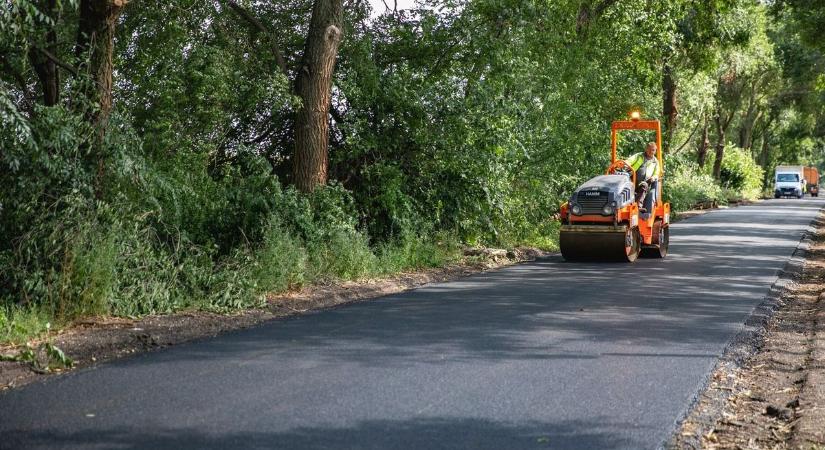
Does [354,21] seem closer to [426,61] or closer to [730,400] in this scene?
[426,61]

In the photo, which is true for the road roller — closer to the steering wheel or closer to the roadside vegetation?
the steering wheel

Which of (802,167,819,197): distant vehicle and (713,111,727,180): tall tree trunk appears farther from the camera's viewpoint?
(802,167,819,197): distant vehicle

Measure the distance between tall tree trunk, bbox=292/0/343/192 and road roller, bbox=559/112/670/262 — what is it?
513 centimetres

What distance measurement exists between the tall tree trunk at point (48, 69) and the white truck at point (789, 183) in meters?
68.9

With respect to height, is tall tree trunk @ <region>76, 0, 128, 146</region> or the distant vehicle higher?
tall tree trunk @ <region>76, 0, 128, 146</region>

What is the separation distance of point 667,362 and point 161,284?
580 cm

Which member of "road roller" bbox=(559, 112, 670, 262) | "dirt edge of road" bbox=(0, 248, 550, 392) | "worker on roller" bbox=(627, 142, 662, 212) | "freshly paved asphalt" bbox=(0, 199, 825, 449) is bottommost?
"freshly paved asphalt" bbox=(0, 199, 825, 449)

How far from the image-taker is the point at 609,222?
17922 mm


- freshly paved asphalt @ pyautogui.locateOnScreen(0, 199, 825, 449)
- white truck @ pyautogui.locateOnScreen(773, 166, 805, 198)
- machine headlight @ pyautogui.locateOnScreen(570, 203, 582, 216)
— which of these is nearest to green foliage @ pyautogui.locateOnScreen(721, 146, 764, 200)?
white truck @ pyautogui.locateOnScreen(773, 166, 805, 198)

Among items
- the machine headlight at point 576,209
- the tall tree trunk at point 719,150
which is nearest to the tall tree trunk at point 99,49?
the machine headlight at point 576,209

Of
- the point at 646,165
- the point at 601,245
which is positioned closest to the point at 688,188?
the point at 646,165

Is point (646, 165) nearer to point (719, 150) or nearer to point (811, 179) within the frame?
point (719, 150)

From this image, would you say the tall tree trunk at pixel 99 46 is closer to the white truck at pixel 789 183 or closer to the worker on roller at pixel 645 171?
the worker on roller at pixel 645 171

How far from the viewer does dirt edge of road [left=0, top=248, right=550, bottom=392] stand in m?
8.29
